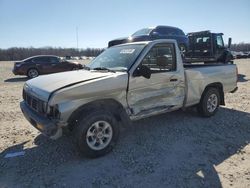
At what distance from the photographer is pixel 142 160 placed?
13.0ft

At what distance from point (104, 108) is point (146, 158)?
3.60ft

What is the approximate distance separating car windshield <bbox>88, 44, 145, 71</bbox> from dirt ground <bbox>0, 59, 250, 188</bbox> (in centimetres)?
146

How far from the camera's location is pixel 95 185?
10.9 ft

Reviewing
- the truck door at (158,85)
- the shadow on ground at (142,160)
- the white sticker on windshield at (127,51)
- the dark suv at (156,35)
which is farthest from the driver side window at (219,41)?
the white sticker on windshield at (127,51)

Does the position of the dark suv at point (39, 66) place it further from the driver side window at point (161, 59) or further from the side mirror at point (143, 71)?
the side mirror at point (143, 71)

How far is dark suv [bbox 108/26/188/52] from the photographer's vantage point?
36.6 feet

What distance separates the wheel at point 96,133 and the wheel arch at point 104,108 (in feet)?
0.37

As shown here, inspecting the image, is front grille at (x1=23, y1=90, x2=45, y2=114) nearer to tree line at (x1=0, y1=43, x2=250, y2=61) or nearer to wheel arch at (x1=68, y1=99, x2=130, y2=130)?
wheel arch at (x1=68, y1=99, x2=130, y2=130)

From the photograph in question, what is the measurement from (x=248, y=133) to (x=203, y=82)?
1491mm

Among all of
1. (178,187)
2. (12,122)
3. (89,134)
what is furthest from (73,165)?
(12,122)

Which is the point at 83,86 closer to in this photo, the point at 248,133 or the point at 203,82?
the point at 203,82

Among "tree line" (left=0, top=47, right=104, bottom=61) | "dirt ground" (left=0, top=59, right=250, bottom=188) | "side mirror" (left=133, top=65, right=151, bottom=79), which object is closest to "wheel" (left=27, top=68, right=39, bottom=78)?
"dirt ground" (left=0, top=59, right=250, bottom=188)

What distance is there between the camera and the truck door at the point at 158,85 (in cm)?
439

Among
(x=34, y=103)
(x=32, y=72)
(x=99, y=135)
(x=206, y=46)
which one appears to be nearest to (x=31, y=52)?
(x=32, y=72)
